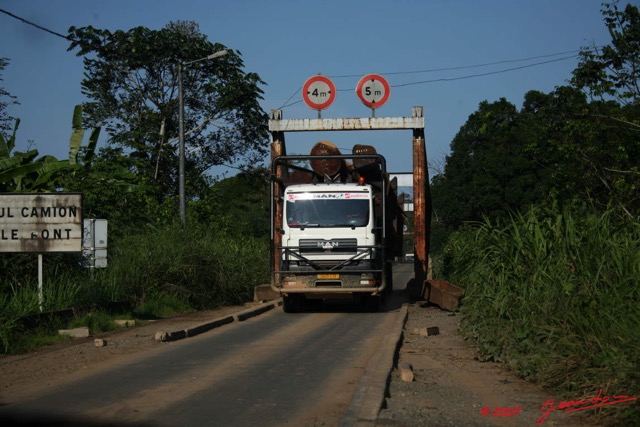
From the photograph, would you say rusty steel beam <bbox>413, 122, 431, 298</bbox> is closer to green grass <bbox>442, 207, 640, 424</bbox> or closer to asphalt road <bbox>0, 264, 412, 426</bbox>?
green grass <bbox>442, 207, 640, 424</bbox>

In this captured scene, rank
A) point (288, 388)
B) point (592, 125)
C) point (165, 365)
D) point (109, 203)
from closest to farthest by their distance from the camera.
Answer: point (288, 388)
point (165, 365)
point (592, 125)
point (109, 203)

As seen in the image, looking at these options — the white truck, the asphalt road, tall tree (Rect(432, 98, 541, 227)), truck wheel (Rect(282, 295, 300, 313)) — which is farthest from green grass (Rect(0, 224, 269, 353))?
tall tree (Rect(432, 98, 541, 227))

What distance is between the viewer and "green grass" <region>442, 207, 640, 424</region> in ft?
26.4

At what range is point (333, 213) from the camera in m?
18.6

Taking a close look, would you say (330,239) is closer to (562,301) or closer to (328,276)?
(328,276)

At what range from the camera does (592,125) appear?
2208 cm

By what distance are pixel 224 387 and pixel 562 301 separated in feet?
13.6

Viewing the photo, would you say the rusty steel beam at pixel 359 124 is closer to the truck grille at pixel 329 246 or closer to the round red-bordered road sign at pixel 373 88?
the round red-bordered road sign at pixel 373 88

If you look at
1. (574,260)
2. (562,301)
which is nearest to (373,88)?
(574,260)

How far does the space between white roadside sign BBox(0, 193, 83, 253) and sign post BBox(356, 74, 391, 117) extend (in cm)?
849

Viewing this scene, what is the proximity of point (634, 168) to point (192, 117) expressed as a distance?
22622mm

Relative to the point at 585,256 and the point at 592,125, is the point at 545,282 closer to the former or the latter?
the point at 585,256

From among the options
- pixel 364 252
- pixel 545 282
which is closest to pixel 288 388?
pixel 545 282
